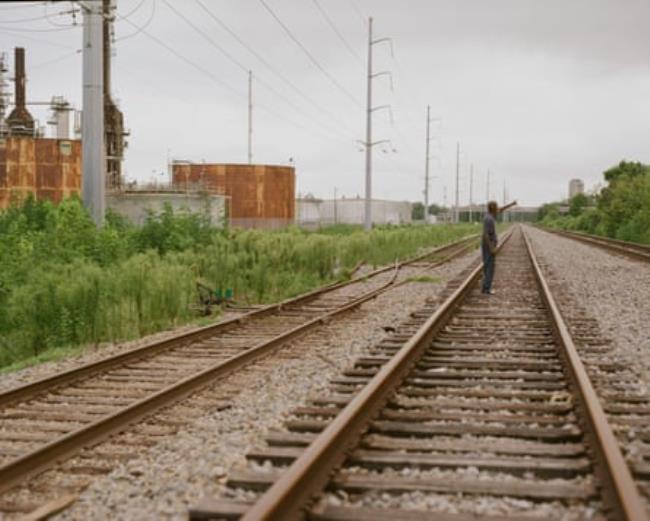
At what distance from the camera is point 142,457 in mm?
5941

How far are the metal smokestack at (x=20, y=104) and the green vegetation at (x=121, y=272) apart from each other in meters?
36.5

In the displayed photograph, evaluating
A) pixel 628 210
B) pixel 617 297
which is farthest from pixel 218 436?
pixel 628 210

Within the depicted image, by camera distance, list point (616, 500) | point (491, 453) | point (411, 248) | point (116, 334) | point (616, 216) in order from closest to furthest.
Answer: point (616, 500) → point (491, 453) → point (116, 334) → point (411, 248) → point (616, 216)

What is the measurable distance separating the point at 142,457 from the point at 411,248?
1277 inches

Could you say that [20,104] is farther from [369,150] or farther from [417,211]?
[417,211]

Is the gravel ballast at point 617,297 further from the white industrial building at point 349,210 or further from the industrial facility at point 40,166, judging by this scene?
the white industrial building at point 349,210

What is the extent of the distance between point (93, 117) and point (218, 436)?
13106mm

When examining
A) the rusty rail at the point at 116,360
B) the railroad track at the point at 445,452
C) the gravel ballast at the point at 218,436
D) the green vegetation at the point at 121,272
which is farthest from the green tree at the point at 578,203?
the railroad track at the point at 445,452

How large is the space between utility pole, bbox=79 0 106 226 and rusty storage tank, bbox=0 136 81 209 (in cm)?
3683

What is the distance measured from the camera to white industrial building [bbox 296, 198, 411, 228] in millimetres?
84537

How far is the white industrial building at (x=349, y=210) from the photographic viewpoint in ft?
277

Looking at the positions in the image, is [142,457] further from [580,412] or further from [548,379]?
[548,379]

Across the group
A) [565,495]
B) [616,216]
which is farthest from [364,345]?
[616,216]

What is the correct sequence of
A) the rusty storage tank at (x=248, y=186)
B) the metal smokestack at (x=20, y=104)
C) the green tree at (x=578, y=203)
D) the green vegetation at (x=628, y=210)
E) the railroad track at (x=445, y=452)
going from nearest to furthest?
1. the railroad track at (x=445, y=452)
2. the green vegetation at (x=628, y=210)
3. the metal smokestack at (x=20, y=104)
4. the rusty storage tank at (x=248, y=186)
5. the green tree at (x=578, y=203)
